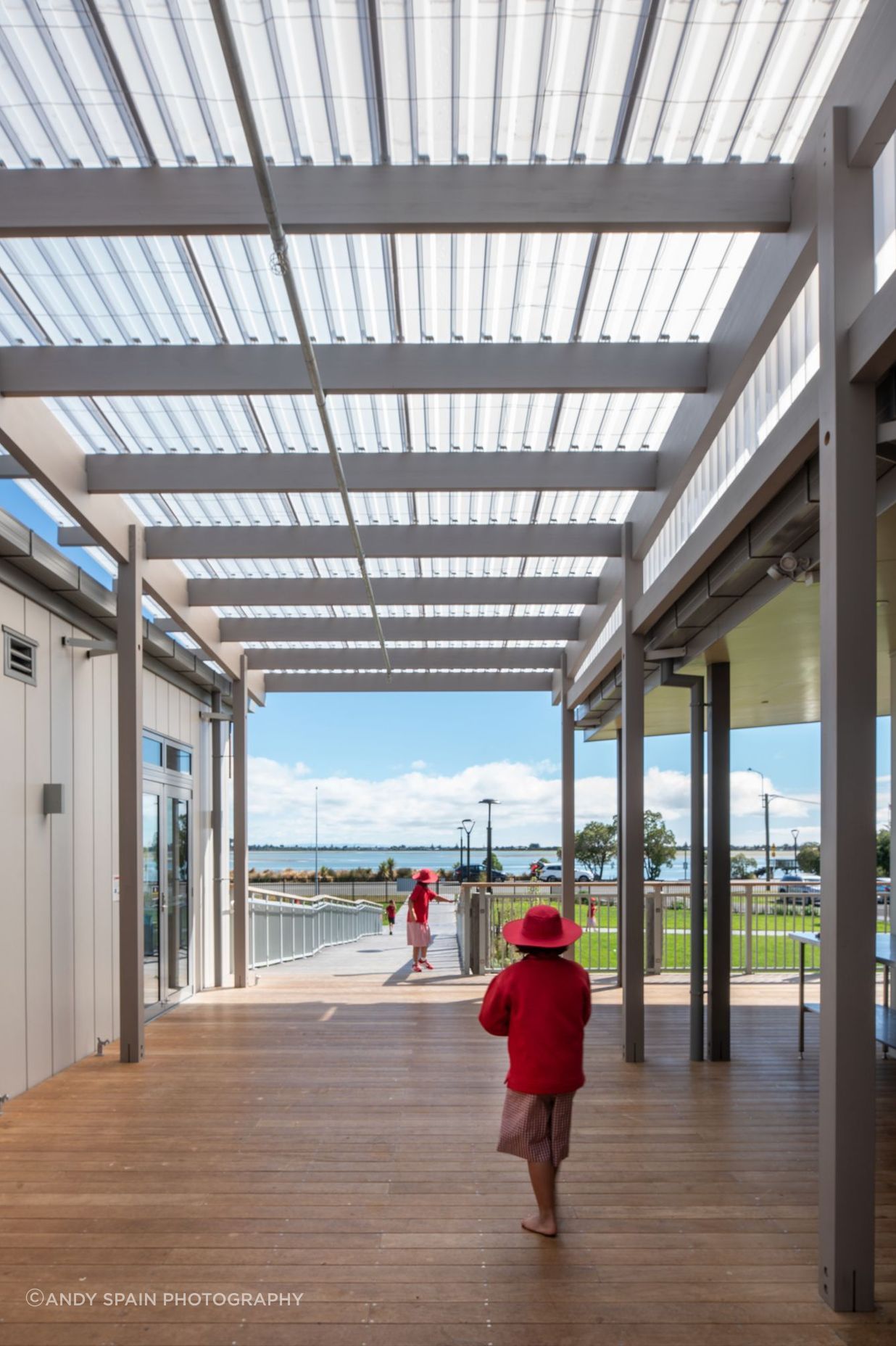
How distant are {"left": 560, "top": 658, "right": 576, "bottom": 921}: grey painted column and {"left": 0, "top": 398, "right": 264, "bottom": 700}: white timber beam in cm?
550

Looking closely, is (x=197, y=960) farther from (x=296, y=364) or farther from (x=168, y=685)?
(x=296, y=364)

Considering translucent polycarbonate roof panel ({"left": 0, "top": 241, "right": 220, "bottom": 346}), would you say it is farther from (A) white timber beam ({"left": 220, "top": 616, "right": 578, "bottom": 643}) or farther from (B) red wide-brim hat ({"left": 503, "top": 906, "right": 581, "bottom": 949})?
(A) white timber beam ({"left": 220, "top": 616, "right": 578, "bottom": 643})

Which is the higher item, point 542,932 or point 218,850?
point 542,932

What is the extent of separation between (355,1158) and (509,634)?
793 cm

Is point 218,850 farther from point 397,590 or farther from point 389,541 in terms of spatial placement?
point 389,541

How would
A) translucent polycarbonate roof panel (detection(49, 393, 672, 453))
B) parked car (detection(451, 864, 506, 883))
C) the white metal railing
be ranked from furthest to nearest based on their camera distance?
parked car (detection(451, 864, 506, 883)) < the white metal railing < translucent polycarbonate roof panel (detection(49, 393, 672, 453))

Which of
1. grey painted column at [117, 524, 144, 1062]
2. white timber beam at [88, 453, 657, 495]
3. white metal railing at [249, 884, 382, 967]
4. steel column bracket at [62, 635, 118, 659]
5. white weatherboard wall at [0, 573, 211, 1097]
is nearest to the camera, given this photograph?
white weatherboard wall at [0, 573, 211, 1097]

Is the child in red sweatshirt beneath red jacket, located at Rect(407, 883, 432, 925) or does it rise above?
above

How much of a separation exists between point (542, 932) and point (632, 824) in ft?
13.9

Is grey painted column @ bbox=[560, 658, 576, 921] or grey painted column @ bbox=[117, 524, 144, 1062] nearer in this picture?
grey painted column @ bbox=[117, 524, 144, 1062]

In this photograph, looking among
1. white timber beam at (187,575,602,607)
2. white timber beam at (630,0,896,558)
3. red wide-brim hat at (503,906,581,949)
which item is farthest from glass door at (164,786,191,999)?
red wide-brim hat at (503,906,581,949)

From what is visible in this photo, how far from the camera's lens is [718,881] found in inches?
335

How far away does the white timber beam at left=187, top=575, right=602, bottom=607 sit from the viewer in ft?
36.8

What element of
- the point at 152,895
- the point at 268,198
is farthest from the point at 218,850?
the point at 268,198
